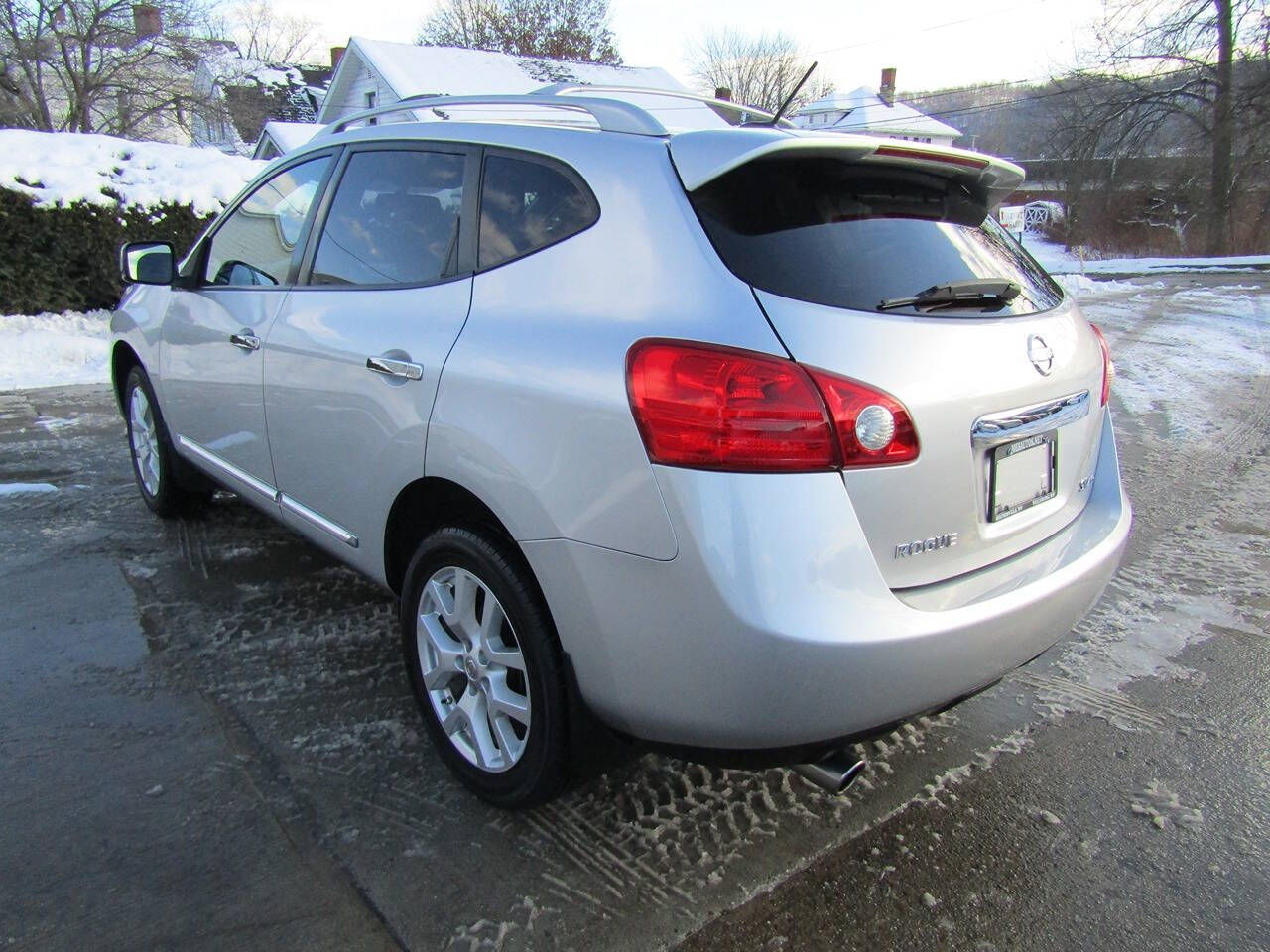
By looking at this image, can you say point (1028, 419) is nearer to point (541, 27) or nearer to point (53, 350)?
point (53, 350)

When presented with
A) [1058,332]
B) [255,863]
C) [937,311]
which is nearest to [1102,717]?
[1058,332]

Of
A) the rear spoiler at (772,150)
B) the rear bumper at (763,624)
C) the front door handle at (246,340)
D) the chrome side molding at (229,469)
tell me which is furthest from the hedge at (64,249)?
the rear bumper at (763,624)

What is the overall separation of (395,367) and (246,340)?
A: 1130mm

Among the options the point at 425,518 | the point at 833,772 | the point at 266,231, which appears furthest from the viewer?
the point at 266,231

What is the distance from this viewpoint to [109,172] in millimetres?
10742

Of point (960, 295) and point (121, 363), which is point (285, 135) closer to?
point (121, 363)

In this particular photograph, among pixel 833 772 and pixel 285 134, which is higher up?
pixel 285 134

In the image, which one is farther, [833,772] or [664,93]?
[664,93]

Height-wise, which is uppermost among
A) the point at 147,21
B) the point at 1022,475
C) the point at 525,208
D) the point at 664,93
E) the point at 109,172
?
the point at 147,21

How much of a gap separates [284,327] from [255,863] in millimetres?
1700

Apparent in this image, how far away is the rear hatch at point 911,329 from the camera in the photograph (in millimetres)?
1862

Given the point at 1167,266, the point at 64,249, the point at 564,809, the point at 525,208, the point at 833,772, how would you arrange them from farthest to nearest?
the point at 1167,266
the point at 64,249
the point at 564,809
the point at 525,208
the point at 833,772

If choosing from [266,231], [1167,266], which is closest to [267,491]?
[266,231]

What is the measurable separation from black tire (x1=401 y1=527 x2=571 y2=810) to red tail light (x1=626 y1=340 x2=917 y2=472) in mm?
555
